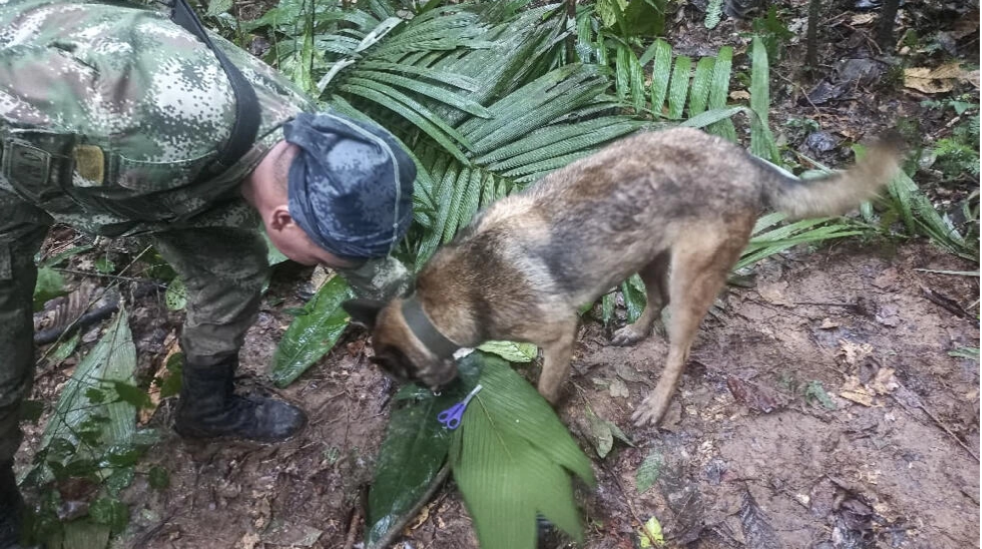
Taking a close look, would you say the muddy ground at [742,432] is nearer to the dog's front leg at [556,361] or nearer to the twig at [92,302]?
the twig at [92,302]

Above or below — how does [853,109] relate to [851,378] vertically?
above

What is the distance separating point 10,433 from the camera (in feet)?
8.91

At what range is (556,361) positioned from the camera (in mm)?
3119

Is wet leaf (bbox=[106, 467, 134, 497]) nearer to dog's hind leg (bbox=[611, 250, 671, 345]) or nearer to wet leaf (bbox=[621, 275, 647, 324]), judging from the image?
dog's hind leg (bbox=[611, 250, 671, 345])

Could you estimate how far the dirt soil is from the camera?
2918 mm

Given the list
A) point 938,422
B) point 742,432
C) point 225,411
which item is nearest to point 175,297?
point 225,411

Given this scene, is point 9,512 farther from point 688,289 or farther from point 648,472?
point 688,289

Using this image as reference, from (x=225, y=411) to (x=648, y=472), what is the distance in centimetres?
206

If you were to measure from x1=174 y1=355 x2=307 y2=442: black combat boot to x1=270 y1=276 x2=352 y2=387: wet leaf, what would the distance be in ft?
0.71

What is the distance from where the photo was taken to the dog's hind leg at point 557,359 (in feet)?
9.98

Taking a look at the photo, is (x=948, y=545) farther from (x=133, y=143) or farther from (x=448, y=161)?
(x=133, y=143)

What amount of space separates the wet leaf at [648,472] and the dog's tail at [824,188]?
1288mm

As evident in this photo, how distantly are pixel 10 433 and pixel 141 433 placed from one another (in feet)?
1.86

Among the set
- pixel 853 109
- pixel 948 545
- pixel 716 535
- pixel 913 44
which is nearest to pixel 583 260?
pixel 716 535
